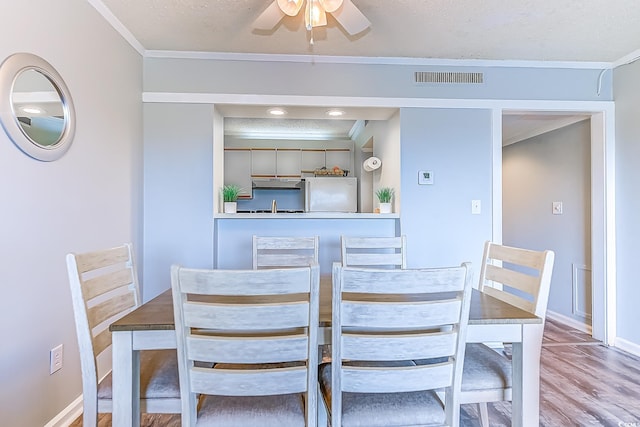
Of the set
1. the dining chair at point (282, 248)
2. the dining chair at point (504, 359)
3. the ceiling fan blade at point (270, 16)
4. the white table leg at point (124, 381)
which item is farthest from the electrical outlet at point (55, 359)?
the ceiling fan blade at point (270, 16)

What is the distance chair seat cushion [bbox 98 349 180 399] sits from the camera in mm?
1216

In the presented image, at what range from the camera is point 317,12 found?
186cm

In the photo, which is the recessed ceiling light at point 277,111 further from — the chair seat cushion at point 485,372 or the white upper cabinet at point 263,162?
the white upper cabinet at point 263,162

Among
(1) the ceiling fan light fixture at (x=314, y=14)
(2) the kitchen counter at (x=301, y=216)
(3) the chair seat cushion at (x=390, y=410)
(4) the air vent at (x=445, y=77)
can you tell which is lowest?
(3) the chair seat cushion at (x=390, y=410)

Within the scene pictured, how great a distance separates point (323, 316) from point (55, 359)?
150 cm

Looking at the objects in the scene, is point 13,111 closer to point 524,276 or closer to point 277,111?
point 277,111

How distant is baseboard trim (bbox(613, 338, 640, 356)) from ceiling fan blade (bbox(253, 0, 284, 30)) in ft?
11.3

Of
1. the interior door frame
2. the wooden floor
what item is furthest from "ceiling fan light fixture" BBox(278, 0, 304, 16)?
the wooden floor

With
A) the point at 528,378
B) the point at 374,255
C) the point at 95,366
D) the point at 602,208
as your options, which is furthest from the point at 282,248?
the point at 602,208

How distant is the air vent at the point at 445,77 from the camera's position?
9.52 ft

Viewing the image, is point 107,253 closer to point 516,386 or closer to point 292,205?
point 516,386

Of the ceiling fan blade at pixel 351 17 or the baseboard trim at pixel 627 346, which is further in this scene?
the baseboard trim at pixel 627 346

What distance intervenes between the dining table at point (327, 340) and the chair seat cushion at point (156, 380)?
6cm

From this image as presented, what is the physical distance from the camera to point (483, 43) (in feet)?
8.57
